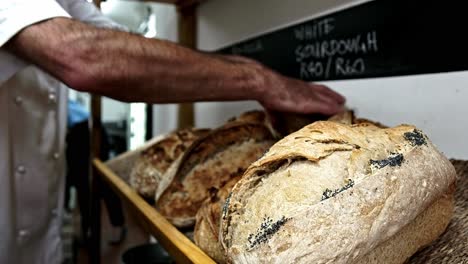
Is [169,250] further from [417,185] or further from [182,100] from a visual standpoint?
[417,185]

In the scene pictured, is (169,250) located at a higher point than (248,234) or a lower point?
lower

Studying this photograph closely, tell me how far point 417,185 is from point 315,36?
0.68 m

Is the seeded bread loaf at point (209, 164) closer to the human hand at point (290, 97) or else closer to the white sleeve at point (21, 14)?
the human hand at point (290, 97)

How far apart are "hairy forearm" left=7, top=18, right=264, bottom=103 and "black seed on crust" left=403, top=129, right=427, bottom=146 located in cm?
35

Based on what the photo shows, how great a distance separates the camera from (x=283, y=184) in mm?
482

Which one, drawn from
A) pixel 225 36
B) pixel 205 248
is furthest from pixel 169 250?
pixel 225 36

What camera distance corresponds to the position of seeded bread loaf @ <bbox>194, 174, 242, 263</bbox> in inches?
24.6

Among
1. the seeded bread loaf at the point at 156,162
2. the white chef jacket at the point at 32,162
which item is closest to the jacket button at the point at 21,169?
the white chef jacket at the point at 32,162

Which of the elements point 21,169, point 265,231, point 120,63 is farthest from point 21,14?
point 21,169

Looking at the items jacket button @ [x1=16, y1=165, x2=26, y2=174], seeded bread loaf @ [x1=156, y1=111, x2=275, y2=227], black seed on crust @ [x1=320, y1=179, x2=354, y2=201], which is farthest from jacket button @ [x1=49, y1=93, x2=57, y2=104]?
black seed on crust @ [x1=320, y1=179, x2=354, y2=201]

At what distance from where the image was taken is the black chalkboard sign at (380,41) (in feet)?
2.48

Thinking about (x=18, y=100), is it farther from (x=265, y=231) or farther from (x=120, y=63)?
(x=265, y=231)

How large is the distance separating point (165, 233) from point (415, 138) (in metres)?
0.42

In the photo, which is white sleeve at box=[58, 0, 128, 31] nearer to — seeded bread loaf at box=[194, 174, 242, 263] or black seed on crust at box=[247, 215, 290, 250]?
seeded bread loaf at box=[194, 174, 242, 263]
